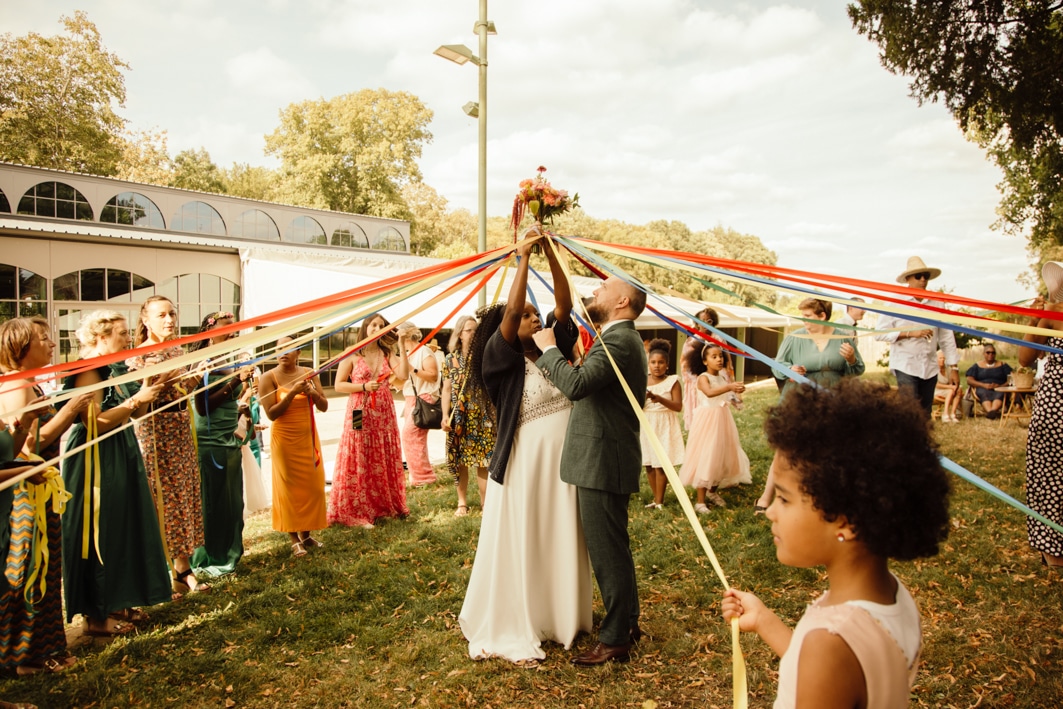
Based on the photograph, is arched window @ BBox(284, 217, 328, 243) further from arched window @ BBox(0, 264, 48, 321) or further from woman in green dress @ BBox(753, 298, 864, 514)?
woman in green dress @ BBox(753, 298, 864, 514)

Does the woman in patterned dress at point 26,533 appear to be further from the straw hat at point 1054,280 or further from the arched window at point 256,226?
the arched window at point 256,226

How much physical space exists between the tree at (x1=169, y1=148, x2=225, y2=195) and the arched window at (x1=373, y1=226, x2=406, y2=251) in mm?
22528

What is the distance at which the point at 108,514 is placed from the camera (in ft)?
13.1

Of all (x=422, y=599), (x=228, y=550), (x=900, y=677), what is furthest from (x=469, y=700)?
(x=228, y=550)

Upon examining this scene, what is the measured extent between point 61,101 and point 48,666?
36350 mm

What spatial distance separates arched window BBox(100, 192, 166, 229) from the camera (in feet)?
70.6

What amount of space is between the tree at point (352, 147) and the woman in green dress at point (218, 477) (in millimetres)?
34976

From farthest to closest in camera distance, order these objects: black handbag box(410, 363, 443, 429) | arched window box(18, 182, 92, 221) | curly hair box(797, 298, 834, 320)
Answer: arched window box(18, 182, 92, 221) < black handbag box(410, 363, 443, 429) < curly hair box(797, 298, 834, 320)

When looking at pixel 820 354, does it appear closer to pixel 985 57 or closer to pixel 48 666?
pixel 48 666

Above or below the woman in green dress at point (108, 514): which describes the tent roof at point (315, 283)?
above

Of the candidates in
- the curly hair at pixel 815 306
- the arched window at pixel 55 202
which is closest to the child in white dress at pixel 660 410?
the curly hair at pixel 815 306

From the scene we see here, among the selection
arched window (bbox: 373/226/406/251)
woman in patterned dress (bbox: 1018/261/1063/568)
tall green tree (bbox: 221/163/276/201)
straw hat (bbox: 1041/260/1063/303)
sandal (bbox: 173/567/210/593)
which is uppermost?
tall green tree (bbox: 221/163/276/201)

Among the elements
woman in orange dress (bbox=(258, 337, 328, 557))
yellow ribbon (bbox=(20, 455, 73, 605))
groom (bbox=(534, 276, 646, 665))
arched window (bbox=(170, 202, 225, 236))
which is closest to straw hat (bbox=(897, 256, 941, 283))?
groom (bbox=(534, 276, 646, 665))

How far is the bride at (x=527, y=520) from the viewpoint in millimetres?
3604
